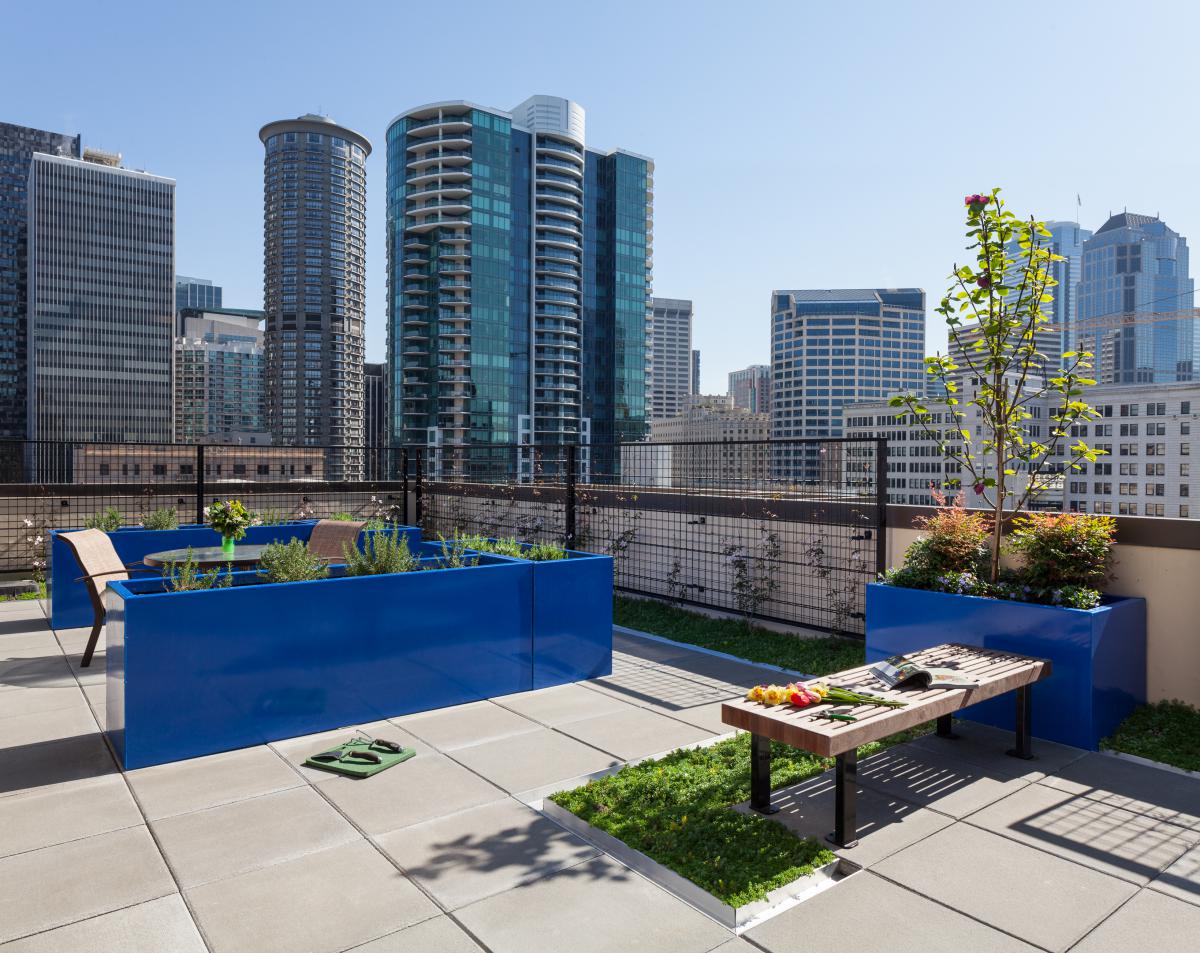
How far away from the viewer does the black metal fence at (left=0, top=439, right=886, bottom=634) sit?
20.9 feet

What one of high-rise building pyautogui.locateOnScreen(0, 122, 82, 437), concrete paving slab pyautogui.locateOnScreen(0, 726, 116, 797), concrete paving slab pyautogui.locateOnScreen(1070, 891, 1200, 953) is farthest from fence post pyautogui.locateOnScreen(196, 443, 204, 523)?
high-rise building pyautogui.locateOnScreen(0, 122, 82, 437)

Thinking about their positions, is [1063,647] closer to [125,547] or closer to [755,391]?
[125,547]

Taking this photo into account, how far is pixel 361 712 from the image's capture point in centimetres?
450

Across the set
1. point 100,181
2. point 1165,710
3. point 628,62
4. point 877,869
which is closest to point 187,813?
point 877,869

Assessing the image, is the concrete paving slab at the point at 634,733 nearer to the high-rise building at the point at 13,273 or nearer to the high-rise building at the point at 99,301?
the high-rise building at the point at 99,301

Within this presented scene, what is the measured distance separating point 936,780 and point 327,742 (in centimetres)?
308

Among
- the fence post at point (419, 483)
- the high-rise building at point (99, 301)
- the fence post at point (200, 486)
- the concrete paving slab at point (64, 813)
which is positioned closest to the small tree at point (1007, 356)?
the concrete paving slab at point (64, 813)

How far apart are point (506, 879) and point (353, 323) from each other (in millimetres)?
178824

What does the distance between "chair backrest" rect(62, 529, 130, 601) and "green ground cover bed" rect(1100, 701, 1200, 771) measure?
6231mm

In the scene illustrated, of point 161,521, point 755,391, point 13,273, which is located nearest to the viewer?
point 161,521

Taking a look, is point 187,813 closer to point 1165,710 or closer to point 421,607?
point 421,607

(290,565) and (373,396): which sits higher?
(373,396)

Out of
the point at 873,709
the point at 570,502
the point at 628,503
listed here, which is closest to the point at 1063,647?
the point at 873,709

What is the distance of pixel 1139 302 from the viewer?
109562 millimetres
